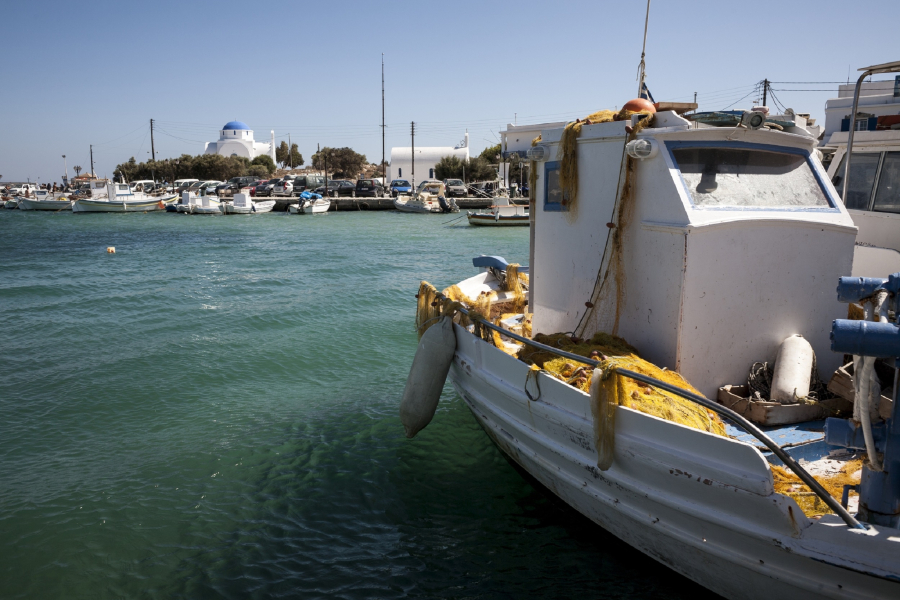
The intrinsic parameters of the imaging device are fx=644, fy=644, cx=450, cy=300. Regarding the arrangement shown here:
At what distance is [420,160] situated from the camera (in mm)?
81938

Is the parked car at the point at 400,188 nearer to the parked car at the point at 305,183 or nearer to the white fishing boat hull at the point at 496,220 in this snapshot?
the parked car at the point at 305,183

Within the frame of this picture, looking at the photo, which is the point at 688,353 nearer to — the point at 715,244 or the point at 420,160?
the point at 715,244

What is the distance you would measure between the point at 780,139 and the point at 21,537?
771cm

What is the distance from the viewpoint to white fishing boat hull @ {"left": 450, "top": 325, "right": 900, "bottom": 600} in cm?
337

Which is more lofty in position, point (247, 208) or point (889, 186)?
point (889, 186)

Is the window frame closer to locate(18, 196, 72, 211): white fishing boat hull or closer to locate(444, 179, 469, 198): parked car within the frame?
locate(444, 179, 469, 198): parked car

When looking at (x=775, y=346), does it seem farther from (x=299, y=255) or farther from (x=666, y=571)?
(x=299, y=255)

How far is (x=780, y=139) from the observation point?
543 centimetres

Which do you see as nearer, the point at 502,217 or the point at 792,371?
the point at 792,371

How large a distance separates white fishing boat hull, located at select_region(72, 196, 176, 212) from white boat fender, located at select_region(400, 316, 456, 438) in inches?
2308

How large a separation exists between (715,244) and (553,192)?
190cm

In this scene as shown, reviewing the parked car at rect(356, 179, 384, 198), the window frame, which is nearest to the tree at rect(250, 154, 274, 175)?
the parked car at rect(356, 179, 384, 198)

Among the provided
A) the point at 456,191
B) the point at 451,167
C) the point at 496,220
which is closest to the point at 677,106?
the point at 496,220

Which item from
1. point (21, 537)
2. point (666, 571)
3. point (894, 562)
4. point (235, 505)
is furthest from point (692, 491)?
point (21, 537)
